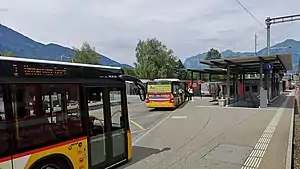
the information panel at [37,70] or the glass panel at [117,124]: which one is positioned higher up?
the information panel at [37,70]

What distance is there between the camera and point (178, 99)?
26047 millimetres

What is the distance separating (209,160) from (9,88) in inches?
203

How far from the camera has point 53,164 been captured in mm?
5652

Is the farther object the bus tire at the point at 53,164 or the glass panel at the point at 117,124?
the glass panel at the point at 117,124

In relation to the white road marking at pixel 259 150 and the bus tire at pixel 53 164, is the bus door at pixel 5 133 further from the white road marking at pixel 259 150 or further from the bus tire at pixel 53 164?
the white road marking at pixel 259 150

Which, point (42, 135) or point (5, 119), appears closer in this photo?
point (5, 119)

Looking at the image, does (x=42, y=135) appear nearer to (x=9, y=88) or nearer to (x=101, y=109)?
(x=9, y=88)

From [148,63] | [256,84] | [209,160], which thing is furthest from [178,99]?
[148,63]

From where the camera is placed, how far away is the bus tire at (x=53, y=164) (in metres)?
5.35

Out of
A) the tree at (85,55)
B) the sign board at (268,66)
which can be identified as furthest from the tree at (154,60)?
the sign board at (268,66)

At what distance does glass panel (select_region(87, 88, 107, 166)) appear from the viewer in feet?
21.4

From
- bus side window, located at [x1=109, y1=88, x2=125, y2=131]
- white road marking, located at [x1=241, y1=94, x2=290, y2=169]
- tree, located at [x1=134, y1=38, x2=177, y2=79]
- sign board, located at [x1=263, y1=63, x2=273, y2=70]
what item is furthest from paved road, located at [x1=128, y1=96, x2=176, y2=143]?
tree, located at [x1=134, y1=38, x2=177, y2=79]

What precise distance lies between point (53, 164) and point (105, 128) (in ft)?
5.42

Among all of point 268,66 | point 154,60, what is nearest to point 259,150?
point 268,66
